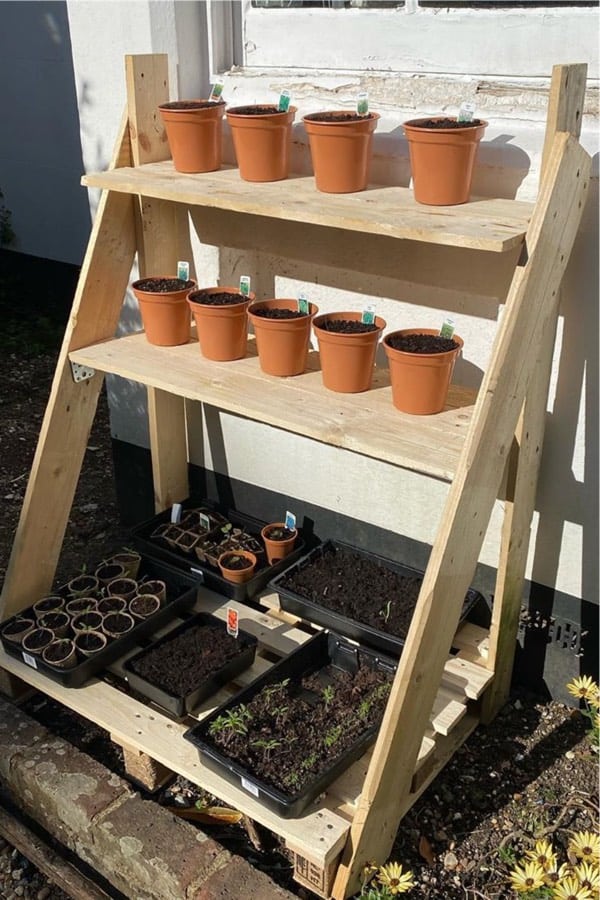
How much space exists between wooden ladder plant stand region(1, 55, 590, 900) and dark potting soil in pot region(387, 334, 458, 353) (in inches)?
6.4

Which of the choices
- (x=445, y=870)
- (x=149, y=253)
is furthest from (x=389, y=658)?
(x=149, y=253)

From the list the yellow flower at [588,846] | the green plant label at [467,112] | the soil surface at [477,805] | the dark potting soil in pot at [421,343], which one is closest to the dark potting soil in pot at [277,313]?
the dark potting soil in pot at [421,343]

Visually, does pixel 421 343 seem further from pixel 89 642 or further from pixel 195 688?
pixel 89 642

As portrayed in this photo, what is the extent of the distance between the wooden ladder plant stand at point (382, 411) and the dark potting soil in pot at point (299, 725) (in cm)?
16

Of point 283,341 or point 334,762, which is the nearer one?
point 334,762

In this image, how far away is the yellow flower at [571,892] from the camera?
1.54 meters

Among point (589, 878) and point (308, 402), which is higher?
point (308, 402)

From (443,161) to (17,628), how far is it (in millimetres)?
1701

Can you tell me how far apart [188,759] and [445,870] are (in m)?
0.64

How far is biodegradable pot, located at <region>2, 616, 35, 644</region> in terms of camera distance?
243 cm

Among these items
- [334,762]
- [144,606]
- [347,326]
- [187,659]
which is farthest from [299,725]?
[347,326]

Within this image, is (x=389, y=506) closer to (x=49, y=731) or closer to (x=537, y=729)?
(x=537, y=729)

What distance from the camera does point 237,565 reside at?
8.86 feet

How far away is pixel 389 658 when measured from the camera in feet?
7.57
